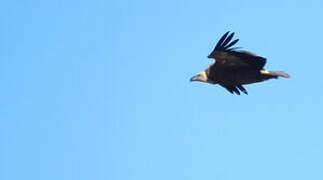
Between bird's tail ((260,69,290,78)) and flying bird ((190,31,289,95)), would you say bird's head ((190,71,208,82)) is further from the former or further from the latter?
bird's tail ((260,69,290,78))

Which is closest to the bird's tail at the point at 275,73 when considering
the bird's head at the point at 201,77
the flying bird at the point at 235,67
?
the flying bird at the point at 235,67

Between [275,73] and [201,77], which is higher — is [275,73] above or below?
below

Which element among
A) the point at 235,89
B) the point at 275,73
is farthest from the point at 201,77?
the point at 275,73

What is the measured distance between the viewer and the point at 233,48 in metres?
20.5

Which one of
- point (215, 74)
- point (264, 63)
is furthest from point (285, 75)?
point (215, 74)

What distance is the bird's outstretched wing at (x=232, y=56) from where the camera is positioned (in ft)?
67.1

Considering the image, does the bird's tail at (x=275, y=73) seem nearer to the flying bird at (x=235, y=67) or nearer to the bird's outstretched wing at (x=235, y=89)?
the flying bird at (x=235, y=67)

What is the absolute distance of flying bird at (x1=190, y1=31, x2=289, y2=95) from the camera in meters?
20.5

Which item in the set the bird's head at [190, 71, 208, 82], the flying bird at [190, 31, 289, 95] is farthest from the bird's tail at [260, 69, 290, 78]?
the bird's head at [190, 71, 208, 82]

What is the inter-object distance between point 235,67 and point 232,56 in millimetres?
451

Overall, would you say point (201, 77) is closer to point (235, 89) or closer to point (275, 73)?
point (235, 89)

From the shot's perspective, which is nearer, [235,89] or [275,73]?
[275,73]

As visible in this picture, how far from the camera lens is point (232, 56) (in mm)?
20734

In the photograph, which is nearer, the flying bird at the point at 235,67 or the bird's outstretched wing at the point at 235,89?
the flying bird at the point at 235,67
